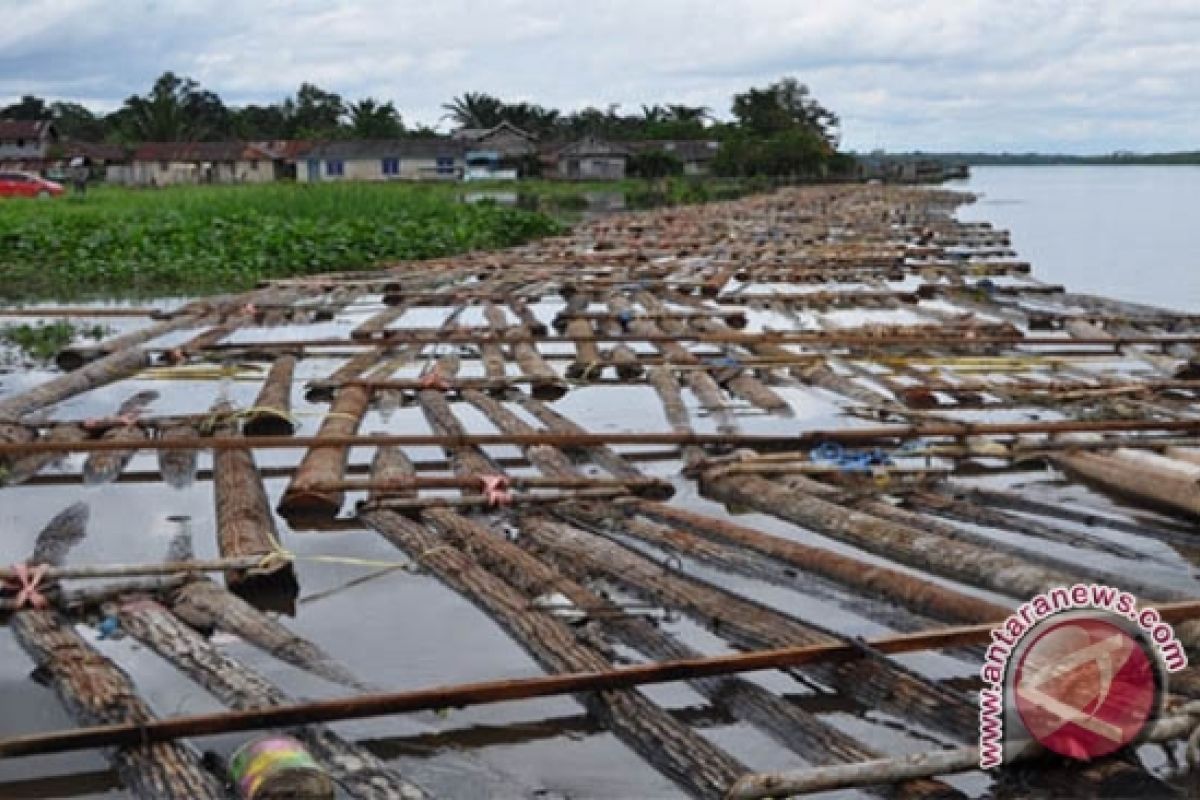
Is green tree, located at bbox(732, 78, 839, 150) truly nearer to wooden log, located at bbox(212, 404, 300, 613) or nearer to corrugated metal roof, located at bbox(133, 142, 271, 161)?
corrugated metal roof, located at bbox(133, 142, 271, 161)

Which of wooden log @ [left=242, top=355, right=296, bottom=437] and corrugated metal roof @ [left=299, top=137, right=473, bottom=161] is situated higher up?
corrugated metal roof @ [left=299, top=137, right=473, bottom=161]

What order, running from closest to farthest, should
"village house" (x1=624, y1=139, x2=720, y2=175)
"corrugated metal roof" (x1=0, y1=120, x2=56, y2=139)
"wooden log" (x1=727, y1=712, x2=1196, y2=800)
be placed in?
1. "wooden log" (x1=727, y1=712, x2=1196, y2=800)
2. "corrugated metal roof" (x1=0, y1=120, x2=56, y2=139)
3. "village house" (x1=624, y1=139, x2=720, y2=175)

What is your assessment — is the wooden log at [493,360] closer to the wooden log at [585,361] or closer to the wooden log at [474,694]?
the wooden log at [585,361]

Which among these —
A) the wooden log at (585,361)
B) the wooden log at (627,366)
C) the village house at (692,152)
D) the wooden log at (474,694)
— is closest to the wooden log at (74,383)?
the wooden log at (585,361)

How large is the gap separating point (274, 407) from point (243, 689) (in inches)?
178

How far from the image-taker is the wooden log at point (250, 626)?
14.9ft

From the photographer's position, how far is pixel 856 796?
3.71m

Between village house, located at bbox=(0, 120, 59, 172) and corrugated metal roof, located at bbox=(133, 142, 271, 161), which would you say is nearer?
village house, located at bbox=(0, 120, 59, 172)

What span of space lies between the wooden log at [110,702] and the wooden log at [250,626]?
39cm

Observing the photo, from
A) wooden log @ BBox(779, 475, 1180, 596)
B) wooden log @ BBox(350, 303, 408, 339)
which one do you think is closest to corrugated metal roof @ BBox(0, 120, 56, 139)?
wooden log @ BBox(350, 303, 408, 339)

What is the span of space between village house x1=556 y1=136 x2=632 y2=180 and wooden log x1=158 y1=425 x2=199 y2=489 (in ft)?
187

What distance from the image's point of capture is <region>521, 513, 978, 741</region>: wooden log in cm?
396

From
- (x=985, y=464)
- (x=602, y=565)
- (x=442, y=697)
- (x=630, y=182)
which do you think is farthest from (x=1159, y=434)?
(x=630, y=182)

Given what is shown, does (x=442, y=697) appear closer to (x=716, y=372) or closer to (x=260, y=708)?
(x=260, y=708)
